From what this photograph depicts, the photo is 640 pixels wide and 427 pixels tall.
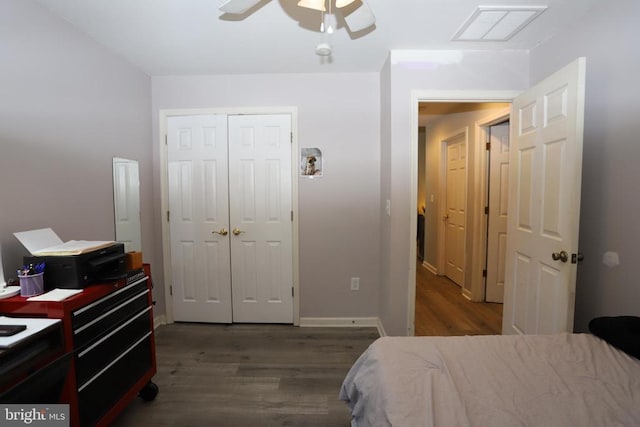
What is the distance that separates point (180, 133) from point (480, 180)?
349 cm

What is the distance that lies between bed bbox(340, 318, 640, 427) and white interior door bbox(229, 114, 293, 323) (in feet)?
5.42

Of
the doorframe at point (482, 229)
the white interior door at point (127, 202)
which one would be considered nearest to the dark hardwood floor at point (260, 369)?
the doorframe at point (482, 229)

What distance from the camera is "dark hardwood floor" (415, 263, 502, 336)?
9.16ft

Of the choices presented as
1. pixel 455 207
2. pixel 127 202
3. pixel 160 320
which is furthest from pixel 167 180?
pixel 455 207

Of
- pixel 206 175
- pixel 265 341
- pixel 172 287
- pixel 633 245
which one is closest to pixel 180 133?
pixel 206 175

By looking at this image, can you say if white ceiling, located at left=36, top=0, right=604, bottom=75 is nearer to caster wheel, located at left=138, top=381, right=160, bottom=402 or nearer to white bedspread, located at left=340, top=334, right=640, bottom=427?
white bedspread, located at left=340, top=334, right=640, bottom=427

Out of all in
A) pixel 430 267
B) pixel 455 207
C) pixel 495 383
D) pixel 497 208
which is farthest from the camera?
pixel 430 267

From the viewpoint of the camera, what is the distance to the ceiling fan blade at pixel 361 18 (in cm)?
144

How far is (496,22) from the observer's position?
1.91 meters

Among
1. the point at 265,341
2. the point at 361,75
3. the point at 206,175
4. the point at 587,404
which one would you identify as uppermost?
the point at 361,75

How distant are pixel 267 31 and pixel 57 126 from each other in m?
1.55

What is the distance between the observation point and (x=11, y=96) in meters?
1.55

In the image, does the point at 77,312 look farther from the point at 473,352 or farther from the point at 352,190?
the point at 352,190

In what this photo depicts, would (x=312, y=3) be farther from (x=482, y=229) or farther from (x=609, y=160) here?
(x=482, y=229)
